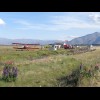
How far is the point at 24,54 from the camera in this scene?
237 inches

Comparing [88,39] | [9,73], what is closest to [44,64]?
[9,73]

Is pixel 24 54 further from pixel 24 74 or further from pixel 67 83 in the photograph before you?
pixel 67 83

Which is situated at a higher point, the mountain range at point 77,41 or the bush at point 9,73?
the mountain range at point 77,41

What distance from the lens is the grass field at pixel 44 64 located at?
19.1 ft

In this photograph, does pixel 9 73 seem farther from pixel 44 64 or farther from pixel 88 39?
pixel 88 39

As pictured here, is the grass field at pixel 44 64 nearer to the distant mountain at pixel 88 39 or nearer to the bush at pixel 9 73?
the bush at pixel 9 73

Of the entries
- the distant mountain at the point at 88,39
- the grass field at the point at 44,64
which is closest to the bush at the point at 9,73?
the grass field at the point at 44,64

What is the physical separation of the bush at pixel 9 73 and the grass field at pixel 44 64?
62 mm
